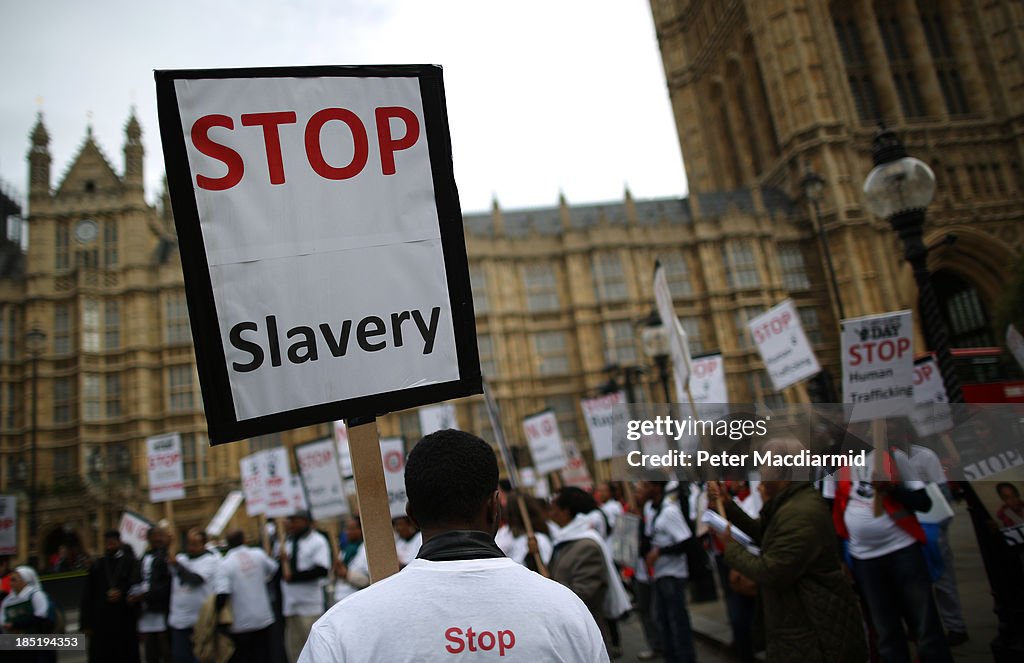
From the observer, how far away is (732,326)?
34.3 m

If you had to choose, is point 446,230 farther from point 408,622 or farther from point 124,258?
point 124,258

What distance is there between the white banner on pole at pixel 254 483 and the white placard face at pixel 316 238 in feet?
31.6

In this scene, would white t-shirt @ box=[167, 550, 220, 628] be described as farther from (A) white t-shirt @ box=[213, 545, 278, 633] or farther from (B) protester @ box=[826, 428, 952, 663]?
(B) protester @ box=[826, 428, 952, 663]

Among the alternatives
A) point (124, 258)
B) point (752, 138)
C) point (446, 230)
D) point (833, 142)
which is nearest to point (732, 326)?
point (833, 142)

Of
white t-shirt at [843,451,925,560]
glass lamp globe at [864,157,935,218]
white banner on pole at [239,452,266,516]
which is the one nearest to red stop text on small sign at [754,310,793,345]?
glass lamp globe at [864,157,935,218]

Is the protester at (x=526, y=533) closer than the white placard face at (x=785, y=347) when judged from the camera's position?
Yes

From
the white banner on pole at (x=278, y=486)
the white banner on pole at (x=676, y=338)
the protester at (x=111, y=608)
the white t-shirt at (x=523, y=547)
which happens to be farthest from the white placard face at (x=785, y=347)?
the protester at (x=111, y=608)

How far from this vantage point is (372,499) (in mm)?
2174

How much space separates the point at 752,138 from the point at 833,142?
9.33 m

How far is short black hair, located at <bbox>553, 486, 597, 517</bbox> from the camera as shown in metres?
4.91

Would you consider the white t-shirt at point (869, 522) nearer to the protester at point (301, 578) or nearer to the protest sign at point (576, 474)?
the protester at point (301, 578)

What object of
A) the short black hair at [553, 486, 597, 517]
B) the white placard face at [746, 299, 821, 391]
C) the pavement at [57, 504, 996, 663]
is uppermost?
the white placard face at [746, 299, 821, 391]

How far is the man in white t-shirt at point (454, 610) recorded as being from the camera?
4.79 feet

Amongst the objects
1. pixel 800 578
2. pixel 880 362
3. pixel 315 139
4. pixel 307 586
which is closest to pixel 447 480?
pixel 315 139
